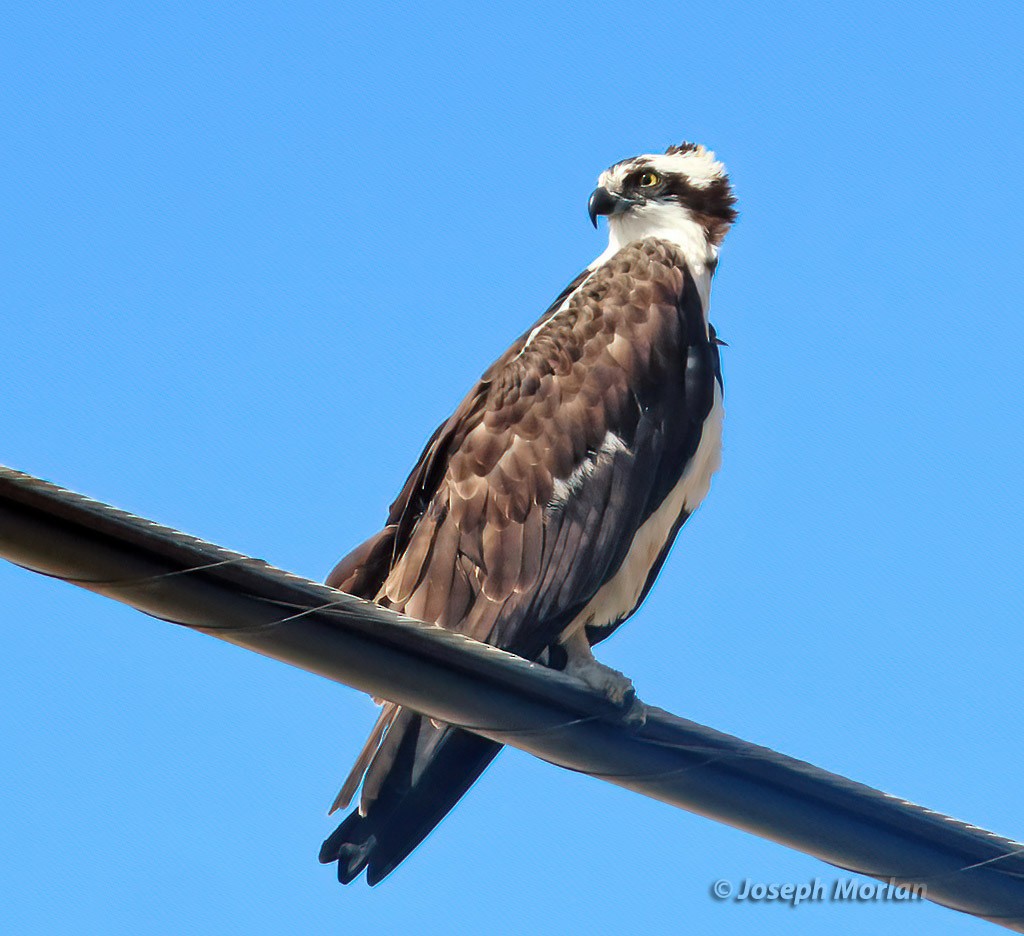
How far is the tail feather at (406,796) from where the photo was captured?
493 cm

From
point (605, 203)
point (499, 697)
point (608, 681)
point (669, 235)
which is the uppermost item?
point (605, 203)

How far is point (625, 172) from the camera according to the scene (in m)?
7.11

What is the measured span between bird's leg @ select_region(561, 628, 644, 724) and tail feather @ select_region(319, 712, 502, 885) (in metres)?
0.44

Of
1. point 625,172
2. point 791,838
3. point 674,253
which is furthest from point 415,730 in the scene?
point 625,172

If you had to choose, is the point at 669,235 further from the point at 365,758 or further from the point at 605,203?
the point at 365,758

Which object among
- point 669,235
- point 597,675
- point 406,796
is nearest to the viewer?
point 406,796

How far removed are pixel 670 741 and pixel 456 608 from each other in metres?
1.84

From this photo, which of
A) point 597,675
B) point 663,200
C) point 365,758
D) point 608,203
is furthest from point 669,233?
point 365,758

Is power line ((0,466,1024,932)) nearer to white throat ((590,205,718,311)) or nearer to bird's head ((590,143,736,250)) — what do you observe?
white throat ((590,205,718,311))

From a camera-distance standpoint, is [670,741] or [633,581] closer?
[670,741]

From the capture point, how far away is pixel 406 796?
16.5 ft

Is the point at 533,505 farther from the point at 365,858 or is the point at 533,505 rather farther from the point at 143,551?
the point at 143,551

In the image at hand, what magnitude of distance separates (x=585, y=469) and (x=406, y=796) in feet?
4.96

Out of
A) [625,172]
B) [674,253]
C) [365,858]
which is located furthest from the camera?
[625,172]
